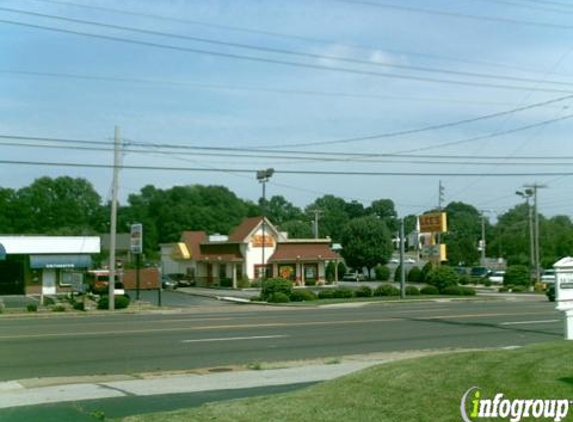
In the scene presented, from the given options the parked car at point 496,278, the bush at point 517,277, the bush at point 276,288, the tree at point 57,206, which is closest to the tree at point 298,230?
the tree at point 57,206

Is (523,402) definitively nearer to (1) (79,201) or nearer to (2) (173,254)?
(2) (173,254)

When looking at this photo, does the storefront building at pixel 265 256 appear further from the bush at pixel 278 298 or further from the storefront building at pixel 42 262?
the bush at pixel 278 298

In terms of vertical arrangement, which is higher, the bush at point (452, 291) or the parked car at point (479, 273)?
the parked car at point (479, 273)

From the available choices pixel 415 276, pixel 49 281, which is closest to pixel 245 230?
pixel 49 281

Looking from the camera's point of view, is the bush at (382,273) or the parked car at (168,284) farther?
the bush at (382,273)

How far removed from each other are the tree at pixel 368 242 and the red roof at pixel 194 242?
754 inches

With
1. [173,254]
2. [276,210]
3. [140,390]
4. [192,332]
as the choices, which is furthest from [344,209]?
[140,390]

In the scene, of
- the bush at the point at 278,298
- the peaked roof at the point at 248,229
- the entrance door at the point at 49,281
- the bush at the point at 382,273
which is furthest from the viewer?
the bush at the point at 382,273

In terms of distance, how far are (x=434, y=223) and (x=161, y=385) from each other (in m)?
64.5

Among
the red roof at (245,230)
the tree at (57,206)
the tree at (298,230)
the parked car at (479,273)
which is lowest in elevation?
the parked car at (479,273)

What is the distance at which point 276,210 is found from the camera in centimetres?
17662

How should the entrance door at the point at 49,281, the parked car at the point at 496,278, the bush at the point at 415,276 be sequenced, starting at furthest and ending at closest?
1. the bush at the point at 415,276
2. the parked car at the point at 496,278
3. the entrance door at the point at 49,281

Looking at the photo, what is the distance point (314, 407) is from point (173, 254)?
78.8m

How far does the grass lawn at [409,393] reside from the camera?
7.90 meters
